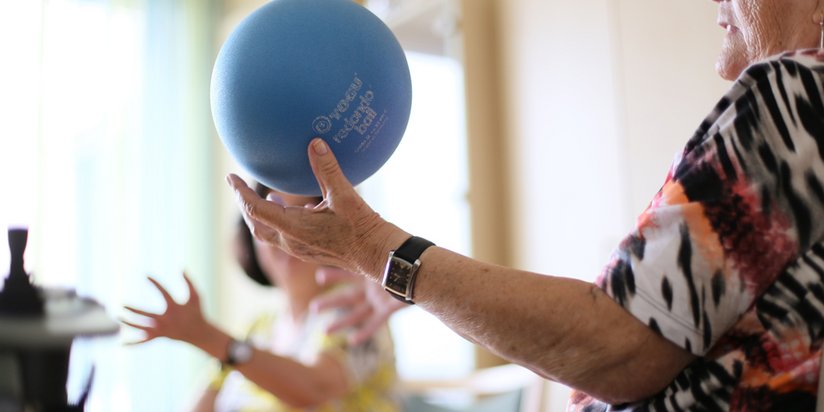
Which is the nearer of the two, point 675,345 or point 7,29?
point 675,345

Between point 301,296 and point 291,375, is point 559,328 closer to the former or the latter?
point 291,375

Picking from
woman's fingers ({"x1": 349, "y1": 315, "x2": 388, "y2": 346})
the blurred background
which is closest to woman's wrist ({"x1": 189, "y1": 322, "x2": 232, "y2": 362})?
woman's fingers ({"x1": 349, "y1": 315, "x2": 388, "y2": 346})

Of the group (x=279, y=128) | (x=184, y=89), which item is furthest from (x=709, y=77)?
(x=184, y=89)

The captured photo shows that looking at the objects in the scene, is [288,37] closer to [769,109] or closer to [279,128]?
[279,128]

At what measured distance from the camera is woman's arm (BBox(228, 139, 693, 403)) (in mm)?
877

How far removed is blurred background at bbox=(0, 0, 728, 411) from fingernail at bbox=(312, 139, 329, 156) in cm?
179

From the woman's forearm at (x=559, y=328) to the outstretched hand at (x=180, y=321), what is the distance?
2.99 feet

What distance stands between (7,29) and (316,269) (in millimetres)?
2134

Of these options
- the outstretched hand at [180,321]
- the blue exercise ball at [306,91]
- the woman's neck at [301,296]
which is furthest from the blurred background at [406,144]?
the blue exercise ball at [306,91]

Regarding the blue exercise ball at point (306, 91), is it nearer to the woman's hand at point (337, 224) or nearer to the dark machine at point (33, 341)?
the woman's hand at point (337, 224)

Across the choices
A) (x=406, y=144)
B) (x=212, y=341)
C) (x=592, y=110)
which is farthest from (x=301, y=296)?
(x=406, y=144)

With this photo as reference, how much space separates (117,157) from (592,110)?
7.64ft

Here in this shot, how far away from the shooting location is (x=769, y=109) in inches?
34.5

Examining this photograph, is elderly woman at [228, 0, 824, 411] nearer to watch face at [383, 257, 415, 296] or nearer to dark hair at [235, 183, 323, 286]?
watch face at [383, 257, 415, 296]
